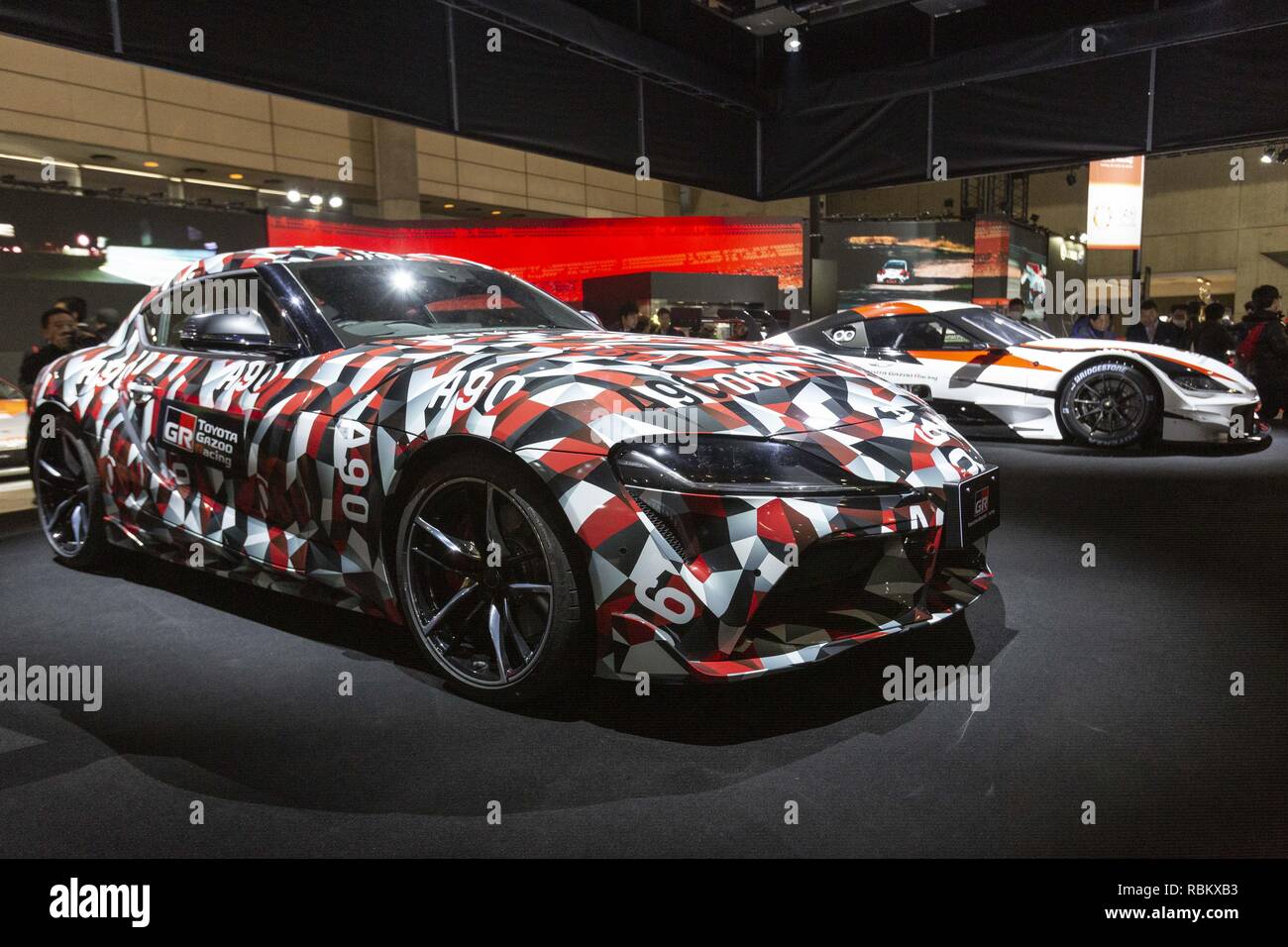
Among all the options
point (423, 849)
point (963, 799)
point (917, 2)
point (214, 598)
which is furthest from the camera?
point (917, 2)

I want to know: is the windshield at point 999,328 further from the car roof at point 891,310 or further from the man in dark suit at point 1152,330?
the man in dark suit at point 1152,330

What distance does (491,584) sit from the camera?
7.64 ft

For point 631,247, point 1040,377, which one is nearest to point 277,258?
point 1040,377

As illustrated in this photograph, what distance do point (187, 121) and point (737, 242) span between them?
31.5 ft

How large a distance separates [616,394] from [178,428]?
172 cm

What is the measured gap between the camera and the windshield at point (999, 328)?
23.6 feet

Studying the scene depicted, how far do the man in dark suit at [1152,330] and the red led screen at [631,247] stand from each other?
7.66 m

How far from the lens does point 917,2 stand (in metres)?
6.46

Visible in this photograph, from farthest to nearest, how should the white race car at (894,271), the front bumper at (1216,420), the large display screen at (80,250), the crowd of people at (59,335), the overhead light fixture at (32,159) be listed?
1. the white race car at (894,271)
2. the overhead light fixture at (32,159)
3. the large display screen at (80,250)
4. the front bumper at (1216,420)
5. the crowd of people at (59,335)

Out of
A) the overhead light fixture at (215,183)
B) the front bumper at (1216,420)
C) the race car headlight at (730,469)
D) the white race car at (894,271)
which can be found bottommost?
the front bumper at (1216,420)

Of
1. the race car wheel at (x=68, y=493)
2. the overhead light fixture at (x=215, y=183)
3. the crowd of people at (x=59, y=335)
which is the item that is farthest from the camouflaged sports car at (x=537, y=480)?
the overhead light fixture at (x=215, y=183)

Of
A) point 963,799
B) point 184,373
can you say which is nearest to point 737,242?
point 184,373

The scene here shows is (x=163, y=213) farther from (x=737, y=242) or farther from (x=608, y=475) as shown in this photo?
(x=608, y=475)

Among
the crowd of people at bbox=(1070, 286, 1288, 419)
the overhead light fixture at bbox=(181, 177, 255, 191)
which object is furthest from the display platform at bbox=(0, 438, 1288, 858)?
the overhead light fixture at bbox=(181, 177, 255, 191)
